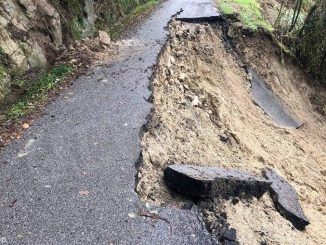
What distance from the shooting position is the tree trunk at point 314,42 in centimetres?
1100

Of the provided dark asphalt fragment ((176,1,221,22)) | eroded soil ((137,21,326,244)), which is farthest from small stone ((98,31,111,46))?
dark asphalt fragment ((176,1,221,22))

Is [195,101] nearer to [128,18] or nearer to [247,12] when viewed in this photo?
[247,12]

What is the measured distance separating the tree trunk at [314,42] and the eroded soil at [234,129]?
1.23 ft

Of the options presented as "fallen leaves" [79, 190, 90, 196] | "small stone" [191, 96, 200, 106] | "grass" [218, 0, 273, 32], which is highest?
"fallen leaves" [79, 190, 90, 196]

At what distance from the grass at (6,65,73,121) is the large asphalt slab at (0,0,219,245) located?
305mm

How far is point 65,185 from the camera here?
4.64 metres

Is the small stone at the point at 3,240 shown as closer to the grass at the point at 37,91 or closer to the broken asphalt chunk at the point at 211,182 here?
the broken asphalt chunk at the point at 211,182

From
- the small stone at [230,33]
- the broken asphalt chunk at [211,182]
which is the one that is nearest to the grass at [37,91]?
the broken asphalt chunk at [211,182]

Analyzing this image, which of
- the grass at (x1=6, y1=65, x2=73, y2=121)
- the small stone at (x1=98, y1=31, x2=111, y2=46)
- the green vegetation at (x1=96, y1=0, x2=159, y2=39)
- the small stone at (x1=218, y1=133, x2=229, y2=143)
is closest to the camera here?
the grass at (x1=6, y1=65, x2=73, y2=121)

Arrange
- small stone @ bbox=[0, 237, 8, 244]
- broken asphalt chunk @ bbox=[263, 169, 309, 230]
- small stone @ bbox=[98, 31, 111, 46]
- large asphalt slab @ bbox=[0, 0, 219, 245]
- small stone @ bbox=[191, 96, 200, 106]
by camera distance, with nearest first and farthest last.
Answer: small stone @ bbox=[0, 237, 8, 244]
large asphalt slab @ bbox=[0, 0, 219, 245]
broken asphalt chunk @ bbox=[263, 169, 309, 230]
small stone @ bbox=[191, 96, 200, 106]
small stone @ bbox=[98, 31, 111, 46]

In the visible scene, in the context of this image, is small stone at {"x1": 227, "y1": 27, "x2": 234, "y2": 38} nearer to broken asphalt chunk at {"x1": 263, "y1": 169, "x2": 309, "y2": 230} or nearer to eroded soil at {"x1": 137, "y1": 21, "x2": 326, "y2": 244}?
eroded soil at {"x1": 137, "y1": 21, "x2": 326, "y2": 244}

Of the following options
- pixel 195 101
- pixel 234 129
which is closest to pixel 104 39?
pixel 195 101

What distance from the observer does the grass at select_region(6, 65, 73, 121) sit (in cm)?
619

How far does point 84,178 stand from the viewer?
477 centimetres
